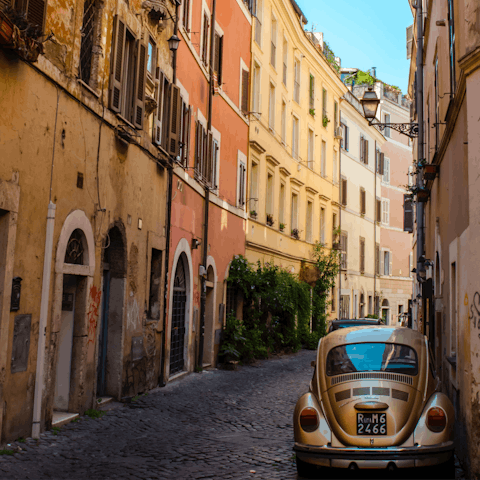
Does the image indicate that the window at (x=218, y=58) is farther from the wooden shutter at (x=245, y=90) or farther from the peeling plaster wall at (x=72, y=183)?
the peeling plaster wall at (x=72, y=183)

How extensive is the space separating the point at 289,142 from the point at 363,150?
13.6 m

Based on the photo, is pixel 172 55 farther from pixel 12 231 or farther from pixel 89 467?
pixel 89 467

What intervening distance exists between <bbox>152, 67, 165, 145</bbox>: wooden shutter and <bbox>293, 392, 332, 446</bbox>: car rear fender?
7538 mm

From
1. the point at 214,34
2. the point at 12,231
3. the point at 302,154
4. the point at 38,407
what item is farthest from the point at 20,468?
the point at 302,154

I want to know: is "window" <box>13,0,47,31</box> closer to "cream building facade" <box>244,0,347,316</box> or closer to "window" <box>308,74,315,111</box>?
"cream building facade" <box>244,0,347,316</box>

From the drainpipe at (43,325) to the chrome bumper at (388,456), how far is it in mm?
3580

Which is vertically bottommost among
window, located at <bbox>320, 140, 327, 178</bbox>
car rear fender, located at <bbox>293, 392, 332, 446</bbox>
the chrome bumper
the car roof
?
the chrome bumper

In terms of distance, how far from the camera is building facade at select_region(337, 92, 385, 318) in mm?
35562

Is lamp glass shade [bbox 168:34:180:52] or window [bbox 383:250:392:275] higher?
lamp glass shade [bbox 168:34:180:52]

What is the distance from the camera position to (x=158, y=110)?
13.3 m

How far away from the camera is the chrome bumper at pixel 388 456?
Answer: 6.13 m

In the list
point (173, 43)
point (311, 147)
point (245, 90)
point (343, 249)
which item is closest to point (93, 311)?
point (173, 43)

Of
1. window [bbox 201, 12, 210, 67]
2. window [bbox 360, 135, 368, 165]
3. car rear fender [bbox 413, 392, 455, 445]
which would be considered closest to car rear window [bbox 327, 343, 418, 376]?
car rear fender [bbox 413, 392, 455, 445]

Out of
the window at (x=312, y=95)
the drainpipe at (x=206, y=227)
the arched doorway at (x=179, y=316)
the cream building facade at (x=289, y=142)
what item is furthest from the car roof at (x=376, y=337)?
the window at (x=312, y=95)
